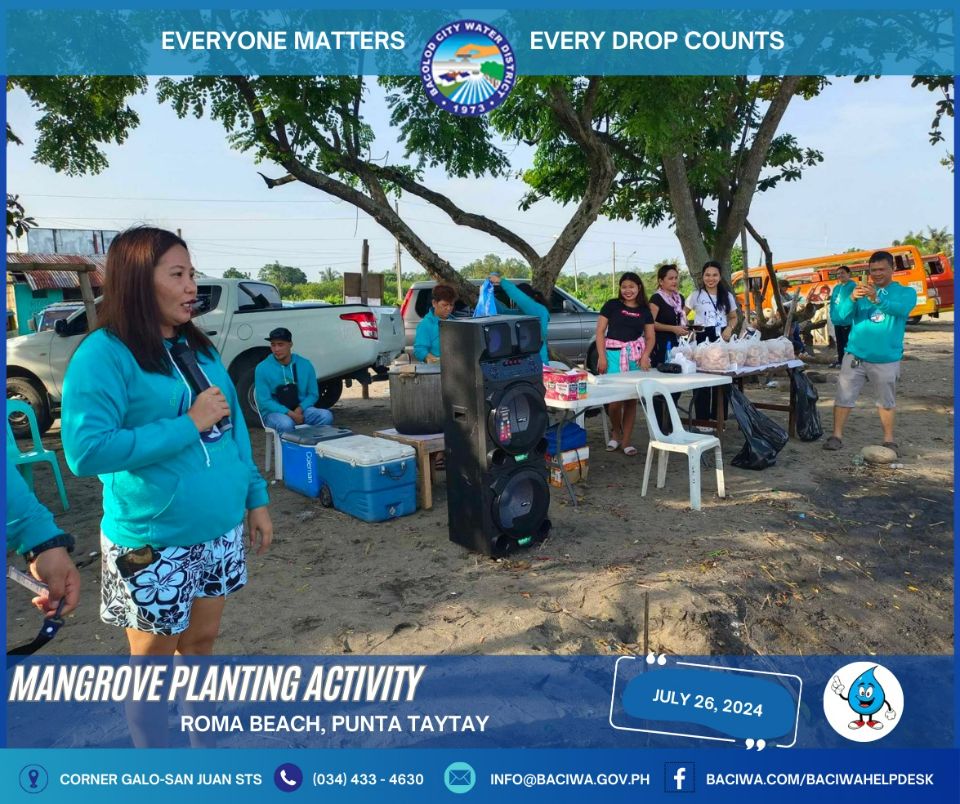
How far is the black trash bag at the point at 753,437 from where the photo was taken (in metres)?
6.50

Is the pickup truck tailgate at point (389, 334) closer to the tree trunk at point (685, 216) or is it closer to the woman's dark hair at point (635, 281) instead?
the woman's dark hair at point (635, 281)

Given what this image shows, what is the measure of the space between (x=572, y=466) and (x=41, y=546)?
4.77 m

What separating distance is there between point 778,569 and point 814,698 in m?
1.29

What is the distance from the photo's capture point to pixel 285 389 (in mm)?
6559

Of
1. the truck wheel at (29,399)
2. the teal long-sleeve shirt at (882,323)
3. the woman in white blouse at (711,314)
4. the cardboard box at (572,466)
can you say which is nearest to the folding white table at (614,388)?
the cardboard box at (572,466)

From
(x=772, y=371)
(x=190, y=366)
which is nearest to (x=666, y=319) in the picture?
(x=772, y=371)

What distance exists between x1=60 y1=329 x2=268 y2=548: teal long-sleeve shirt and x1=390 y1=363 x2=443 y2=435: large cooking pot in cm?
337

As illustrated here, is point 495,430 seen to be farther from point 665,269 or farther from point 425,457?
point 665,269

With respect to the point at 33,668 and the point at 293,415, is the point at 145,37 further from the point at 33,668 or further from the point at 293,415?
the point at 33,668

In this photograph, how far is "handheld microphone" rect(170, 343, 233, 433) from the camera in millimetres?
2139

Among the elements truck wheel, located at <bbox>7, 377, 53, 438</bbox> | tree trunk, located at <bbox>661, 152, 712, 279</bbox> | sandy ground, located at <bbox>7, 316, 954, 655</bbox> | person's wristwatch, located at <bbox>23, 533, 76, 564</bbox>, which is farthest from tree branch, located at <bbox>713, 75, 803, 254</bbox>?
person's wristwatch, located at <bbox>23, 533, 76, 564</bbox>

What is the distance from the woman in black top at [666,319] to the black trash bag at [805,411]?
4.37ft

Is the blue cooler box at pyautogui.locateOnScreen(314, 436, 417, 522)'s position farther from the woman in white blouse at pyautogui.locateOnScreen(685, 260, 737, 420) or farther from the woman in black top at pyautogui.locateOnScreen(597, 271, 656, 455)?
the woman in white blouse at pyautogui.locateOnScreen(685, 260, 737, 420)

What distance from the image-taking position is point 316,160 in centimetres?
864
